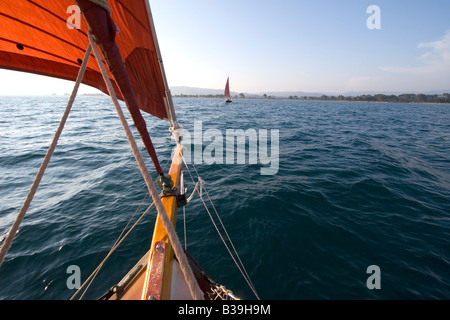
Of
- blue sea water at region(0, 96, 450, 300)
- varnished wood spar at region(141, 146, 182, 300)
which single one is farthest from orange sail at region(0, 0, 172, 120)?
blue sea water at region(0, 96, 450, 300)

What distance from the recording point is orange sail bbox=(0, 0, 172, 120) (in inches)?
106

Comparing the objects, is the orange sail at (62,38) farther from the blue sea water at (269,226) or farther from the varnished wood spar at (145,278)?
the blue sea water at (269,226)

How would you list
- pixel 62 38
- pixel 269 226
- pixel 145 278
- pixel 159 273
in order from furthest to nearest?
1. pixel 269 226
2. pixel 62 38
3. pixel 145 278
4. pixel 159 273

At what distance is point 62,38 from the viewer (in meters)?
3.20

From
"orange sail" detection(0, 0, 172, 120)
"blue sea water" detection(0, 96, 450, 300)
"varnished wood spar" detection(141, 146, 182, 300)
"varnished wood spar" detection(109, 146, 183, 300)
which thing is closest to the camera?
"varnished wood spar" detection(141, 146, 182, 300)

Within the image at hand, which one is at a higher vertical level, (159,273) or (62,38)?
(62,38)

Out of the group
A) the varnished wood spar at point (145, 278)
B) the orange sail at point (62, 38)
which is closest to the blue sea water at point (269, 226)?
the varnished wood spar at point (145, 278)

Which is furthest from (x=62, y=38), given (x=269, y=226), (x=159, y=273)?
(x=269, y=226)

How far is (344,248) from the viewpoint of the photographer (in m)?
4.87

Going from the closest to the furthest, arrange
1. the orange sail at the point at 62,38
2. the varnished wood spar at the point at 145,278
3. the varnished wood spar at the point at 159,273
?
1. the varnished wood spar at the point at 159,273
2. the varnished wood spar at the point at 145,278
3. the orange sail at the point at 62,38

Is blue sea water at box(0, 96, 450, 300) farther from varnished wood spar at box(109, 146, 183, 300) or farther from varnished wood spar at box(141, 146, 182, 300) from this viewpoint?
varnished wood spar at box(141, 146, 182, 300)

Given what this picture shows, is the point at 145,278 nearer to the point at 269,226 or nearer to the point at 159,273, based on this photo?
the point at 159,273

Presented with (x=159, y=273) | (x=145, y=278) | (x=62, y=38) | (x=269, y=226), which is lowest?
(x=269, y=226)

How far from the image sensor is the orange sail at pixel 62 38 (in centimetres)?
268
